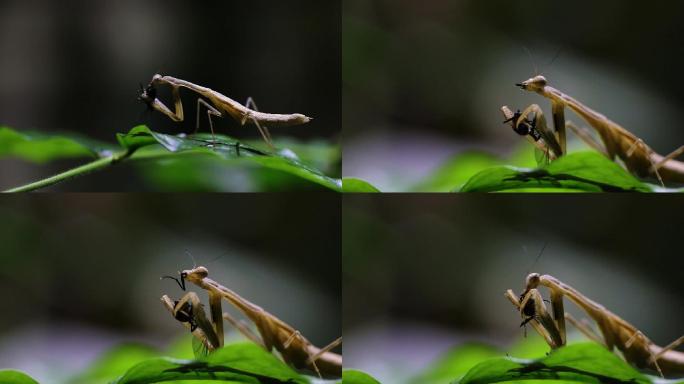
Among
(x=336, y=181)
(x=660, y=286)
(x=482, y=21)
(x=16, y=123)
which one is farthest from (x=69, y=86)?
(x=660, y=286)

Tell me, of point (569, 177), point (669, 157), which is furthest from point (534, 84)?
point (669, 157)

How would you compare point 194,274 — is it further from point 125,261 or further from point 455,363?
point 455,363

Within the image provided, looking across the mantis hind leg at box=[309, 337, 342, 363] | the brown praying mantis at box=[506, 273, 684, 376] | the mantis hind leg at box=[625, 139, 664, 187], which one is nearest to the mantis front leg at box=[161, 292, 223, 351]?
the mantis hind leg at box=[309, 337, 342, 363]

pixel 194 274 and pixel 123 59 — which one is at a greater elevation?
pixel 123 59

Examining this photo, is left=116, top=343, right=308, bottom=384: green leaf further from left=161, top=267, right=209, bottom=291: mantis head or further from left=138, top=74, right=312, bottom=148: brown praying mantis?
left=138, top=74, right=312, bottom=148: brown praying mantis

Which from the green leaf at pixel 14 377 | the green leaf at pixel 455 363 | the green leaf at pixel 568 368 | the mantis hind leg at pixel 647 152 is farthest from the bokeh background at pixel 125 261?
the mantis hind leg at pixel 647 152

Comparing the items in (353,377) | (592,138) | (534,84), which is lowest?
(353,377)
